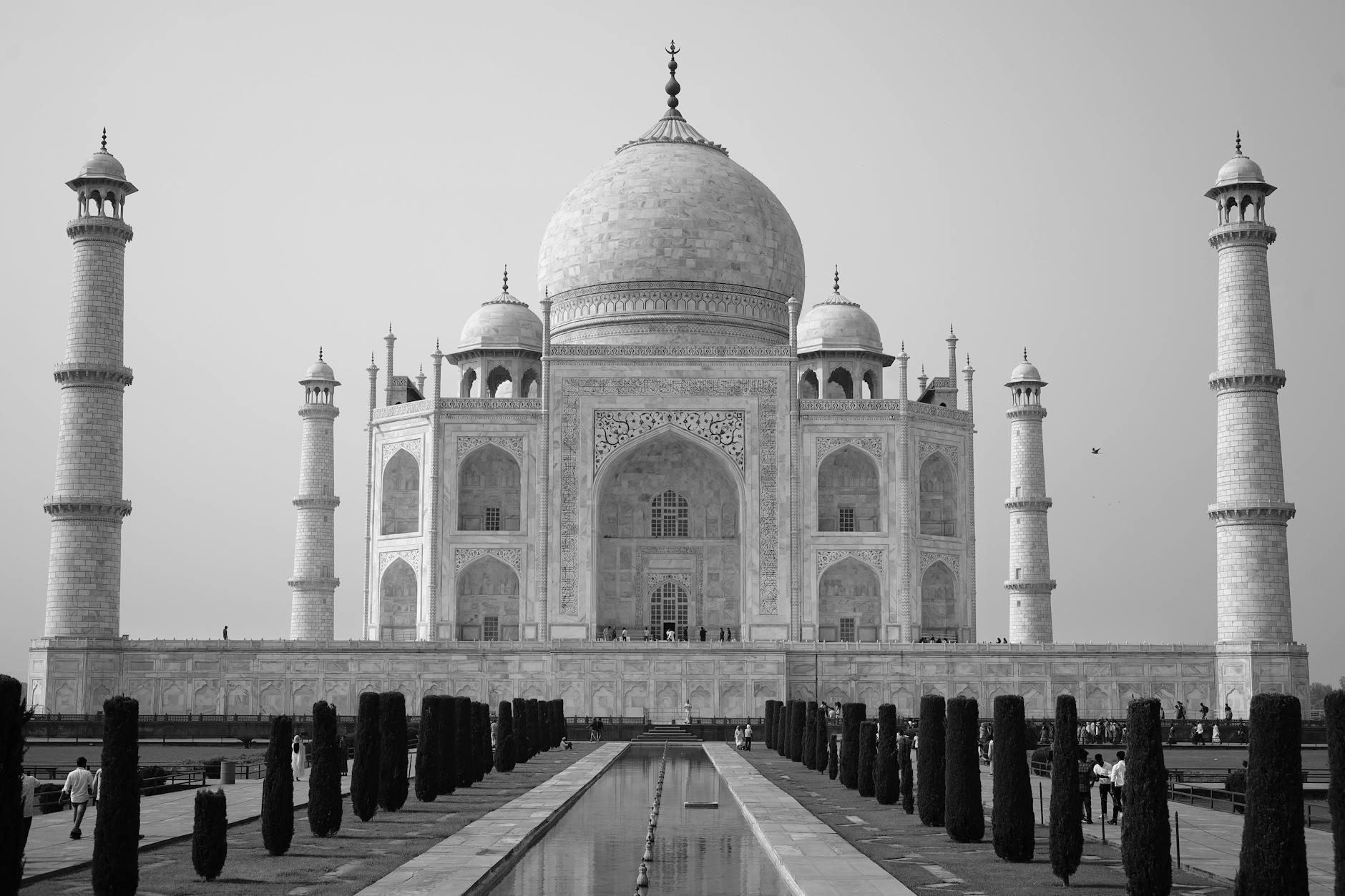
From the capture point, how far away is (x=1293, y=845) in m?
8.99

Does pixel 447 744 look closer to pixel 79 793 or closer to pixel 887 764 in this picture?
pixel 79 793

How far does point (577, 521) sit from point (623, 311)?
6.08m

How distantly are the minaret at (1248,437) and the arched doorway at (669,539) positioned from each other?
9.91 meters

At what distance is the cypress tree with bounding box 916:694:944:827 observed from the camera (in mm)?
14570

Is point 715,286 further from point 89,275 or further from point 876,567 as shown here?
point 89,275

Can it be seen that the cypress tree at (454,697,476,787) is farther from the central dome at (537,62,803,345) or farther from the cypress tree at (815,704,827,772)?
the central dome at (537,62,803,345)

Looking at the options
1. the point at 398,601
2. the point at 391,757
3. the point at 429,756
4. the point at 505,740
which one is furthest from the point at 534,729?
the point at 398,601

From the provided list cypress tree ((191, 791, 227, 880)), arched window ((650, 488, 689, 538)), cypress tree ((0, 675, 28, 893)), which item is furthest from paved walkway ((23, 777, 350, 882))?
arched window ((650, 488, 689, 538))

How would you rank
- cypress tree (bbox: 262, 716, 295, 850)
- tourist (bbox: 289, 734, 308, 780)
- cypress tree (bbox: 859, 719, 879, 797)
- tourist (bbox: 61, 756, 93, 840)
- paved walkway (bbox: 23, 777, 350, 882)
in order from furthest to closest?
tourist (bbox: 289, 734, 308, 780), cypress tree (bbox: 859, 719, 879, 797), tourist (bbox: 61, 756, 93, 840), cypress tree (bbox: 262, 716, 295, 850), paved walkway (bbox: 23, 777, 350, 882)

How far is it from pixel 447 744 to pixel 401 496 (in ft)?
60.2

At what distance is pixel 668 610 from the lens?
3509 centimetres

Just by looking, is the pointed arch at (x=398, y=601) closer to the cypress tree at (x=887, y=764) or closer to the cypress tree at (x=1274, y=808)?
the cypress tree at (x=887, y=764)

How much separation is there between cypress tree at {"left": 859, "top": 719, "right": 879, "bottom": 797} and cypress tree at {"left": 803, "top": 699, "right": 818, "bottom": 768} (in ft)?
12.2

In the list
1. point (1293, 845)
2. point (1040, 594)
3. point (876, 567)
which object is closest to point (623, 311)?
point (876, 567)
